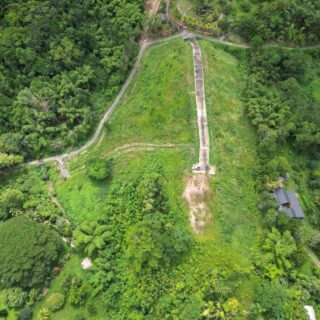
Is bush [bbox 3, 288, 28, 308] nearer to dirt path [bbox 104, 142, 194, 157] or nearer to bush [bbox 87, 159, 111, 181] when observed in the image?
bush [bbox 87, 159, 111, 181]

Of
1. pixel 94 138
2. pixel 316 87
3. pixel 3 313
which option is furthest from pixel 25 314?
pixel 316 87

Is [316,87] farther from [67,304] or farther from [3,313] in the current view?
[3,313]

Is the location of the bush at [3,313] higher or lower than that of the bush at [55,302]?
lower

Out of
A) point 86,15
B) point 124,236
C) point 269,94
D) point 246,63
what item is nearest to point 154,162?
point 124,236

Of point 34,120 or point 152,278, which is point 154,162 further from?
point 34,120

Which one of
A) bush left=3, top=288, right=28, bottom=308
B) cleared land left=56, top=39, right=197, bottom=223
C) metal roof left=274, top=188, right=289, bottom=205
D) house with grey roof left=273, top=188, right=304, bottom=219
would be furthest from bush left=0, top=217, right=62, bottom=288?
house with grey roof left=273, top=188, right=304, bottom=219

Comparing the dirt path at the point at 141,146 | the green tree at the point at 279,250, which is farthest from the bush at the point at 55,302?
the green tree at the point at 279,250

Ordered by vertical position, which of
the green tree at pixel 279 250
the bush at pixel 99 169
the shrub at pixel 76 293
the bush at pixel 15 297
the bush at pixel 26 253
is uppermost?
the bush at pixel 99 169

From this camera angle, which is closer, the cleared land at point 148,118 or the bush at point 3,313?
the bush at point 3,313

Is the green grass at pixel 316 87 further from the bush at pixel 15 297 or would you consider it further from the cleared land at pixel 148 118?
the bush at pixel 15 297
